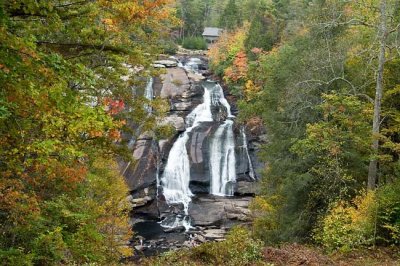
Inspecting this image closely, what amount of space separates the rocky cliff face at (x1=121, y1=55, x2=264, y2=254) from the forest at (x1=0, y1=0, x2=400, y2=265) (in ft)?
11.6

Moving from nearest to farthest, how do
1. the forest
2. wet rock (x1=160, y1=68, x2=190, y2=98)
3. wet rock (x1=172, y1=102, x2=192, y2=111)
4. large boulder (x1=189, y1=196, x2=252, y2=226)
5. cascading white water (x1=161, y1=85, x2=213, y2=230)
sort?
1. the forest
2. large boulder (x1=189, y1=196, x2=252, y2=226)
3. cascading white water (x1=161, y1=85, x2=213, y2=230)
4. wet rock (x1=172, y1=102, x2=192, y2=111)
5. wet rock (x1=160, y1=68, x2=190, y2=98)

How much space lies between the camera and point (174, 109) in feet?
108

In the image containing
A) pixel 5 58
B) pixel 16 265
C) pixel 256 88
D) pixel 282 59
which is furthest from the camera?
pixel 256 88

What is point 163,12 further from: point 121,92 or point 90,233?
point 90,233

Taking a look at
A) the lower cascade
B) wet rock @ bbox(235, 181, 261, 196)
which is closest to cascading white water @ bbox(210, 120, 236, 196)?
the lower cascade

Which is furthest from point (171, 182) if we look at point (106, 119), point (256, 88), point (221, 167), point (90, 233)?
point (106, 119)

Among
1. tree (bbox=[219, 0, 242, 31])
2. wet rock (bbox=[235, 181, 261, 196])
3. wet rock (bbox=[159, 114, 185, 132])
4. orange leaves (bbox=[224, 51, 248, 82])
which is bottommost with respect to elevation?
wet rock (bbox=[235, 181, 261, 196])

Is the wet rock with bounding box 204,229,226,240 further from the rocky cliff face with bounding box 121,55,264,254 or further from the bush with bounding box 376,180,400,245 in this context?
the bush with bounding box 376,180,400,245

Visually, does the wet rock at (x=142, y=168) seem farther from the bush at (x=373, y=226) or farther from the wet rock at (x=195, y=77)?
the bush at (x=373, y=226)

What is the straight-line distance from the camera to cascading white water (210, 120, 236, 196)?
1091 inches

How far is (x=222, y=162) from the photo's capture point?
28781 millimetres

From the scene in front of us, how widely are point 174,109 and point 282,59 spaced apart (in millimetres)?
13429

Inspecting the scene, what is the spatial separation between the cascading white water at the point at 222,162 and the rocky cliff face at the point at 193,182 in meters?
0.35

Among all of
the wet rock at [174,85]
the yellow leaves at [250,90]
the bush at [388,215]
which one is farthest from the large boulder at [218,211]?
the bush at [388,215]
